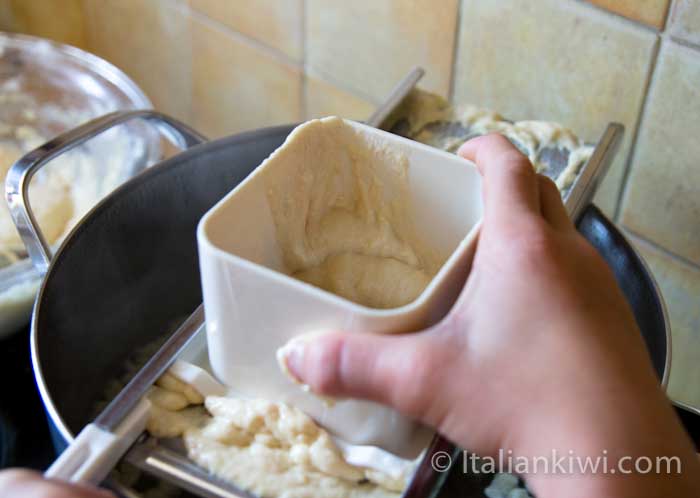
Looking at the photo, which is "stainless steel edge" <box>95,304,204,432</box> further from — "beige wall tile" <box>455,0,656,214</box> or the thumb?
"beige wall tile" <box>455,0,656,214</box>

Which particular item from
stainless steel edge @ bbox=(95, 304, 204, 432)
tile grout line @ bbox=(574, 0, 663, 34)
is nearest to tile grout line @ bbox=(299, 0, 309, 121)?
tile grout line @ bbox=(574, 0, 663, 34)

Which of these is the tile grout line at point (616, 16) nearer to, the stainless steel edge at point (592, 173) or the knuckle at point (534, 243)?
the stainless steel edge at point (592, 173)

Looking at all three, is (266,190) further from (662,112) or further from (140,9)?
(140,9)

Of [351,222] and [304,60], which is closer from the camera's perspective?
[351,222]

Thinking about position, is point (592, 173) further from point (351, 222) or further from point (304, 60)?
point (304, 60)

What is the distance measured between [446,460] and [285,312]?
90 millimetres

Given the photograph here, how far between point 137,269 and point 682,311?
0.36 meters

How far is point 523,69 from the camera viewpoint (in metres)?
0.54

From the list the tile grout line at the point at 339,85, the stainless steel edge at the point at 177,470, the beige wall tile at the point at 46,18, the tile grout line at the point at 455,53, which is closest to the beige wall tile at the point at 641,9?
the tile grout line at the point at 455,53

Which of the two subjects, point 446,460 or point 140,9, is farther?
point 140,9

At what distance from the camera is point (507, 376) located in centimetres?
27

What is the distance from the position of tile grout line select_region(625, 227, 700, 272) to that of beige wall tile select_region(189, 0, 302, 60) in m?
0.31

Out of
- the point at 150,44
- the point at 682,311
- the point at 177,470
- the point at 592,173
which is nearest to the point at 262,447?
the point at 177,470

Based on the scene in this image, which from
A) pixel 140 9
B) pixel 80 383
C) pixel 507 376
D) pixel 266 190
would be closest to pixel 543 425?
pixel 507 376
